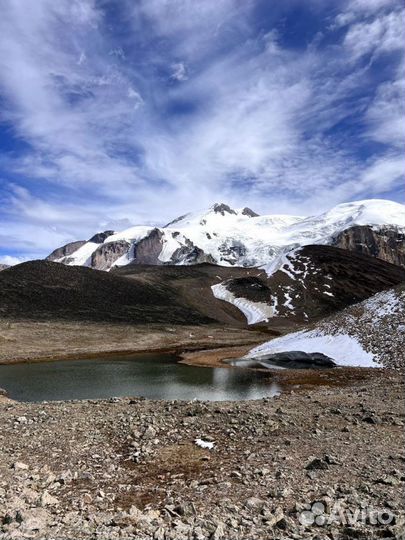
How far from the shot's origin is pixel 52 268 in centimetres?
16012

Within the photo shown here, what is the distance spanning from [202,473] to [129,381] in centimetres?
3704

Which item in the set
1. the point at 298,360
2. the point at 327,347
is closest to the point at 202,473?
the point at 298,360

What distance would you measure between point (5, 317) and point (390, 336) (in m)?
90.1

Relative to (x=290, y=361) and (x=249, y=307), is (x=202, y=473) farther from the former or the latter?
(x=249, y=307)

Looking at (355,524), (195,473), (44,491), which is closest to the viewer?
(355,524)

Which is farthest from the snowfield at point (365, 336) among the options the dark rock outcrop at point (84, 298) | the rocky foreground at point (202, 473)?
the dark rock outcrop at point (84, 298)

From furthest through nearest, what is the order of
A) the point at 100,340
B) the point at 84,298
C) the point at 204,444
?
the point at 84,298
the point at 100,340
the point at 204,444

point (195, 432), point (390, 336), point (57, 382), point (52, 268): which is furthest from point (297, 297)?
point (195, 432)

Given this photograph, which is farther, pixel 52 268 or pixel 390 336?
pixel 52 268

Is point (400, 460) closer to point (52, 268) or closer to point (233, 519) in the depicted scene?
point (233, 519)

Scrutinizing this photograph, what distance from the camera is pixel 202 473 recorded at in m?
15.4

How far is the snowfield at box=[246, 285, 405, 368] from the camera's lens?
52562 mm

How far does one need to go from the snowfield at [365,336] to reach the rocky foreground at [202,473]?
29.5m

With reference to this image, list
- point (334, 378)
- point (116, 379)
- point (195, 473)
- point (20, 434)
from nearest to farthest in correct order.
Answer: point (195, 473)
point (20, 434)
point (334, 378)
point (116, 379)
